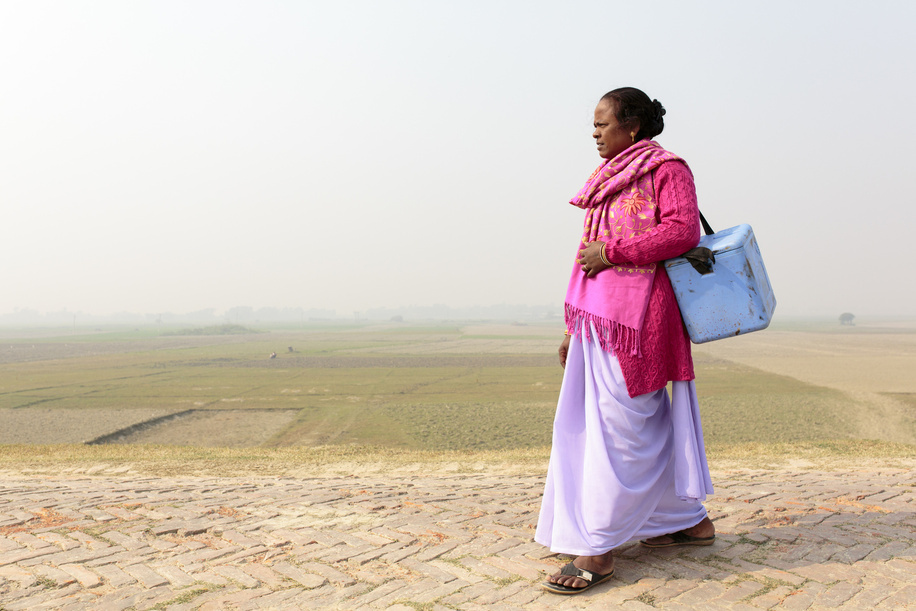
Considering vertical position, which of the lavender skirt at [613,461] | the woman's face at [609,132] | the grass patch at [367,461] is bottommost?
the grass patch at [367,461]

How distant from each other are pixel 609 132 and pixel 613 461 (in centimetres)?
154

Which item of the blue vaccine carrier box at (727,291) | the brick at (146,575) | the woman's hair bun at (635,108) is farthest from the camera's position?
the brick at (146,575)

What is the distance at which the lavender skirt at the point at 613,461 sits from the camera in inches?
112

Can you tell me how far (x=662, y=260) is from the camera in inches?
114

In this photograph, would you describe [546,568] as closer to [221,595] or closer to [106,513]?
[221,595]

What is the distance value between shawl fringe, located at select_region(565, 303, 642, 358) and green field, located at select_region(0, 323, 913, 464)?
280 inches

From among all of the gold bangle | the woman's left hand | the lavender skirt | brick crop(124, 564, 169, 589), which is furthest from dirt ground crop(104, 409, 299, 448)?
the gold bangle

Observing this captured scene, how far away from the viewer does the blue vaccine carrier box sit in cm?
275

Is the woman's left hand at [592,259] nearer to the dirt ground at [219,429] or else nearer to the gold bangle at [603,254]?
the gold bangle at [603,254]

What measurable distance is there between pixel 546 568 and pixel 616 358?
3.62ft

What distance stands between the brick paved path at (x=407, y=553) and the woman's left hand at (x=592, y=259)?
4.69ft

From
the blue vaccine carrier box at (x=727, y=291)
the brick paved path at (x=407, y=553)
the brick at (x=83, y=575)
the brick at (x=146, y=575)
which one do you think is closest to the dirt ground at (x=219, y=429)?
the brick paved path at (x=407, y=553)

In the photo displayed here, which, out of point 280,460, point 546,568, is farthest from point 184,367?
point 546,568

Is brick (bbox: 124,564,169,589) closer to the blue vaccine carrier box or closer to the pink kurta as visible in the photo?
the pink kurta
